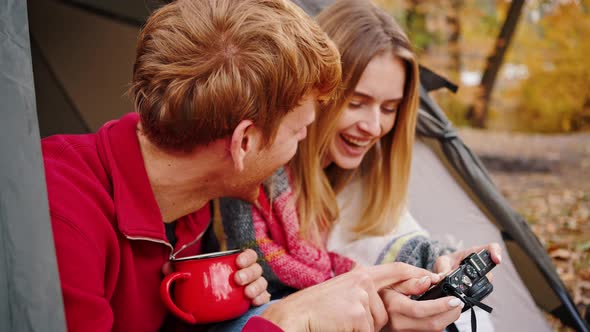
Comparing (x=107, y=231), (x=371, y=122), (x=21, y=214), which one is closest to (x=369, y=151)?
(x=371, y=122)

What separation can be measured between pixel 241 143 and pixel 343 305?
394mm

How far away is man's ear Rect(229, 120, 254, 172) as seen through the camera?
116 centimetres

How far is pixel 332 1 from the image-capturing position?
1925 mm

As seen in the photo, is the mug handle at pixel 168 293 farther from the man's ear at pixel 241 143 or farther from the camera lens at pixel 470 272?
the camera lens at pixel 470 272

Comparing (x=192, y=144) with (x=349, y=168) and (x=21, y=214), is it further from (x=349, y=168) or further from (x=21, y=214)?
(x=349, y=168)

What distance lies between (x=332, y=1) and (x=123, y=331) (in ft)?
4.12

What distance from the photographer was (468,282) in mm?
1163

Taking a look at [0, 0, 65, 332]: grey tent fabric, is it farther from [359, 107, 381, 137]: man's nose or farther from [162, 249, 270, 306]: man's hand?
[359, 107, 381, 137]: man's nose

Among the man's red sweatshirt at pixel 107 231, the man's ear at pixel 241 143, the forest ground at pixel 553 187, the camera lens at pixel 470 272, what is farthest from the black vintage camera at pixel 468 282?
the forest ground at pixel 553 187

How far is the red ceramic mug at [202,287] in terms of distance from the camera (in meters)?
1.17

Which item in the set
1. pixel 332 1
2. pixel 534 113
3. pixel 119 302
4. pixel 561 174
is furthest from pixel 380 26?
pixel 534 113

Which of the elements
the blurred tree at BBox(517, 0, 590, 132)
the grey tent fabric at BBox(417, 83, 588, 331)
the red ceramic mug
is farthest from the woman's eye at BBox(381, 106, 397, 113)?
the blurred tree at BBox(517, 0, 590, 132)

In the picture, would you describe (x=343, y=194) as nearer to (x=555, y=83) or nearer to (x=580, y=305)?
(x=580, y=305)

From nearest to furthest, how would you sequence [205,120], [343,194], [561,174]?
[205,120] → [343,194] → [561,174]
